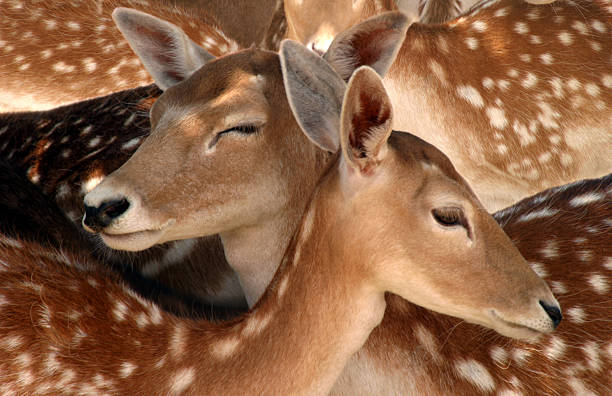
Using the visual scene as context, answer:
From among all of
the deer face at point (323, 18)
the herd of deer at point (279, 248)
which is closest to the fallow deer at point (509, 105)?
the deer face at point (323, 18)

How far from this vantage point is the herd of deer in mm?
1658

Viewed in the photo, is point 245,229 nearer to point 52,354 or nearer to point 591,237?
point 52,354

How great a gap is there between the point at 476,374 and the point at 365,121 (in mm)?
767

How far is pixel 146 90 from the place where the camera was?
3.09 meters

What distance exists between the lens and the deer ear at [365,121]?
1.59 meters

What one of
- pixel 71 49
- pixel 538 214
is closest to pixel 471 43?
pixel 538 214

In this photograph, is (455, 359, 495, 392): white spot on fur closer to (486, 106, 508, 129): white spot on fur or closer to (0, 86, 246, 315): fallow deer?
(0, 86, 246, 315): fallow deer

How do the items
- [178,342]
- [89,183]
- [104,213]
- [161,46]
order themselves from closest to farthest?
[104,213] → [178,342] → [161,46] → [89,183]

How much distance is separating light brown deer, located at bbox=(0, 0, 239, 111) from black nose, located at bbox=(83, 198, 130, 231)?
189cm

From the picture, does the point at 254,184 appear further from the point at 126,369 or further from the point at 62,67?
the point at 62,67

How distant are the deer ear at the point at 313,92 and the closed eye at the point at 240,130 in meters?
0.22

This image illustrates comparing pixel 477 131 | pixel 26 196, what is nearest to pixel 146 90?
pixel 26 196

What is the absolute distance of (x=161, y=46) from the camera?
236cm

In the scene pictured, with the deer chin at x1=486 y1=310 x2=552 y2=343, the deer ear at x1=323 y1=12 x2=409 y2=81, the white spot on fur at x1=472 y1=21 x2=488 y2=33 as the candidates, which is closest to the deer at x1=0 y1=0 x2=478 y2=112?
the white spot on fur at x1=472 y1=21 x2=488 y2=33
